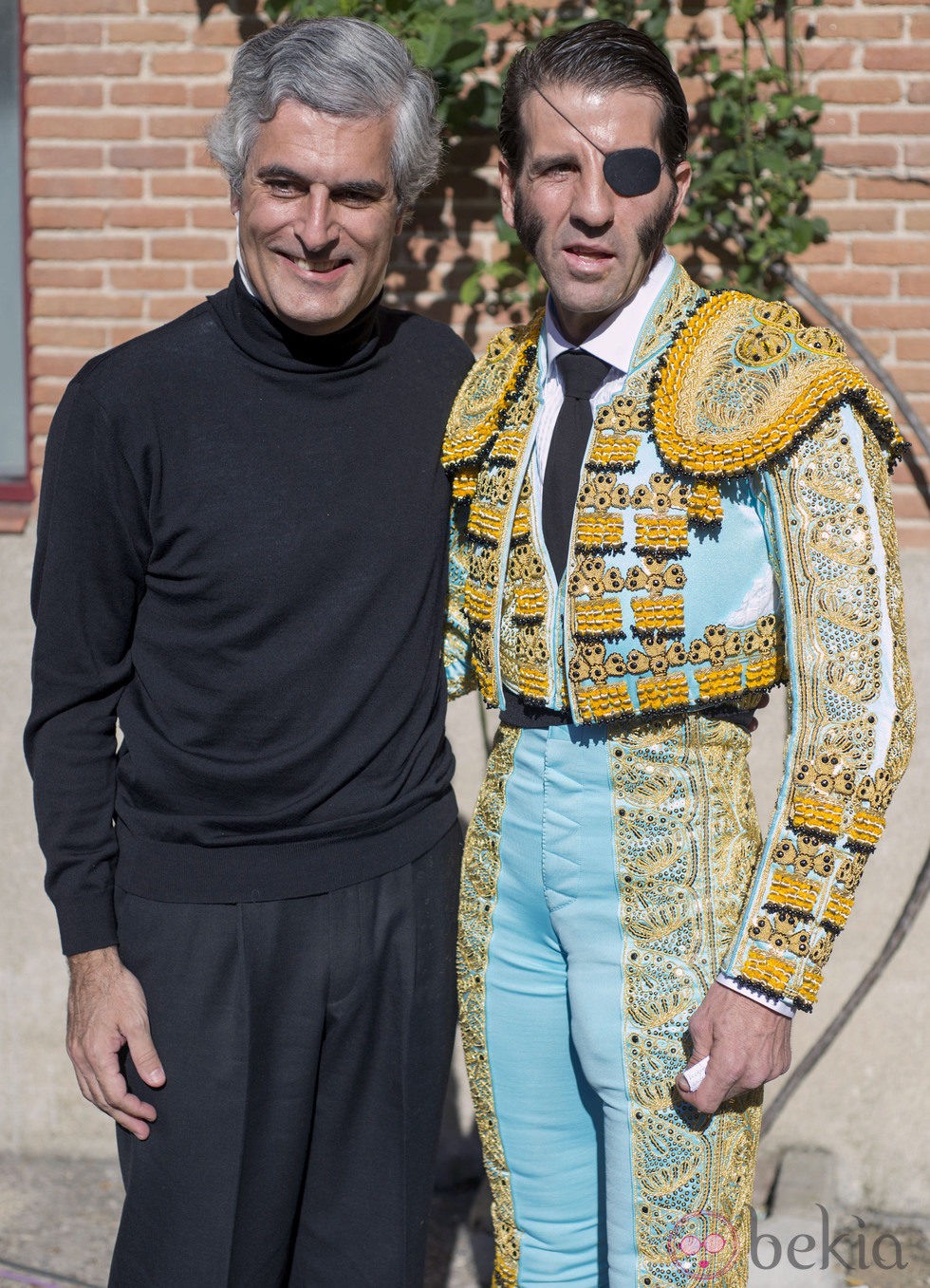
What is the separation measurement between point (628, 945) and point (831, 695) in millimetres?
471

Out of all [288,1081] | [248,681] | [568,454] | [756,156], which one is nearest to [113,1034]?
[288,1081]

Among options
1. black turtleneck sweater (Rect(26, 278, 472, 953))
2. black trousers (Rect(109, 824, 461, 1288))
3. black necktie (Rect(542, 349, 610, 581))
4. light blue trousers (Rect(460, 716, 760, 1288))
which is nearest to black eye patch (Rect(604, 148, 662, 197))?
black necktie (Rect(542, 349, 610, 581))

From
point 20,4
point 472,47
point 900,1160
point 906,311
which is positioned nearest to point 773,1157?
point 900,1160

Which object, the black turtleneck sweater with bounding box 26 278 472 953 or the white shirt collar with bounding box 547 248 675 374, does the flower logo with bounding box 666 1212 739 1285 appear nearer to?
the black turtleneck sweater with bounding box 26 278 472 953

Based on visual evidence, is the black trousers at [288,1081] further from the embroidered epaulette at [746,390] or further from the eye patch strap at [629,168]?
the eye patch strap at [629,168]

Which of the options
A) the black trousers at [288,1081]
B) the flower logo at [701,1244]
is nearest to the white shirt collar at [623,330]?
the black trousers at [288,1081]

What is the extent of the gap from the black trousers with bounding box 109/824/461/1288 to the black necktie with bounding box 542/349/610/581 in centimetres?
55

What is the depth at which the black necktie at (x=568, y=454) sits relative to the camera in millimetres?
1979

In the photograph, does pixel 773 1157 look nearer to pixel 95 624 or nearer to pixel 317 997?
pixel 317 997

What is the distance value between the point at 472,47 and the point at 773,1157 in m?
2.67

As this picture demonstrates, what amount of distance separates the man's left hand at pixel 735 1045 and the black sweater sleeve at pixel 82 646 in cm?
88

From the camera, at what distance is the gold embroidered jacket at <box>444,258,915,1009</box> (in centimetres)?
176

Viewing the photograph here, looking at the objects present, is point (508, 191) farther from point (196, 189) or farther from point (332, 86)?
point (196, 189)

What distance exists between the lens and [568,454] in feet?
6.51
